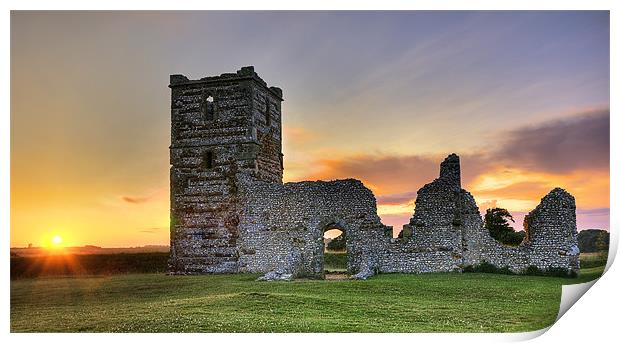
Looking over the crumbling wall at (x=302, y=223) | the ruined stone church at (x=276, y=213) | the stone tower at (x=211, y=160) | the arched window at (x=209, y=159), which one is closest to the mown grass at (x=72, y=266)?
the stone tower at (x=211, y=160)

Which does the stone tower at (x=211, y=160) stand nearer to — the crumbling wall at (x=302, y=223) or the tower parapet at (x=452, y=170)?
the crumbling wall at (x=302, y=223)

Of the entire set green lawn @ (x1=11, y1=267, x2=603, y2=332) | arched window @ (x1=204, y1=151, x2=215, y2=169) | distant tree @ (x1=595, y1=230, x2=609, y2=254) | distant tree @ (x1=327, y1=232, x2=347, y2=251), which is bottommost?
green lawn @ (x1=11, y1=267, x2=603, y2=332)

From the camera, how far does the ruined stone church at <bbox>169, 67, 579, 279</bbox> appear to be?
77.3 feet

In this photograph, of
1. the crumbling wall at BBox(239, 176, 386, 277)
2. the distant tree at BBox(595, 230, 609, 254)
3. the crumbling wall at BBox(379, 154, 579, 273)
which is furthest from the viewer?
the crumbling wall at BBox(239, 176, 386, 277)

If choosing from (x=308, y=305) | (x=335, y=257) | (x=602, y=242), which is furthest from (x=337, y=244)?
(x=308, y=305)

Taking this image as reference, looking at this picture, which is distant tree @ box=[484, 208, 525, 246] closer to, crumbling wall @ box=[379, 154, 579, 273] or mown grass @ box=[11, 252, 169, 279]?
crumbling wall @ box=[379, 154, 579, 273]

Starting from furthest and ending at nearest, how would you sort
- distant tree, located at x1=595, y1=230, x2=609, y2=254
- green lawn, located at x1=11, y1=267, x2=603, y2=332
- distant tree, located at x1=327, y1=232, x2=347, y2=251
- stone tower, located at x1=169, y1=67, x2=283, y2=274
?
distant tree, located at x1=327, y1=232, x2=347, y2=251 < stone tower, located at x1=169, y1=67, x2=283, y2=274 < distant tree, located at x1=595, y1=230, x2=609, y2=254 < green lawn, located at x1=11, y1=267, x2=603, y2=332

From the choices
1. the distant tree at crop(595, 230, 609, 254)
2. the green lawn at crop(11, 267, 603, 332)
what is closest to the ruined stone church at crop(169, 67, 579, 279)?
the distant tree at crop(595, 230, 609, 254)

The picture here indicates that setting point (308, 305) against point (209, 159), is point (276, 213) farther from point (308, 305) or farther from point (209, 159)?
point (308, 305)

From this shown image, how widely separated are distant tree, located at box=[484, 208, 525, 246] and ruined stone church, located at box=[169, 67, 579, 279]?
3.96ft

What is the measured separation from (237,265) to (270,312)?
377 inches

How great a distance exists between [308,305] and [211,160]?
1145 centimetres

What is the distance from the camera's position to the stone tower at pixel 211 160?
27.3m
